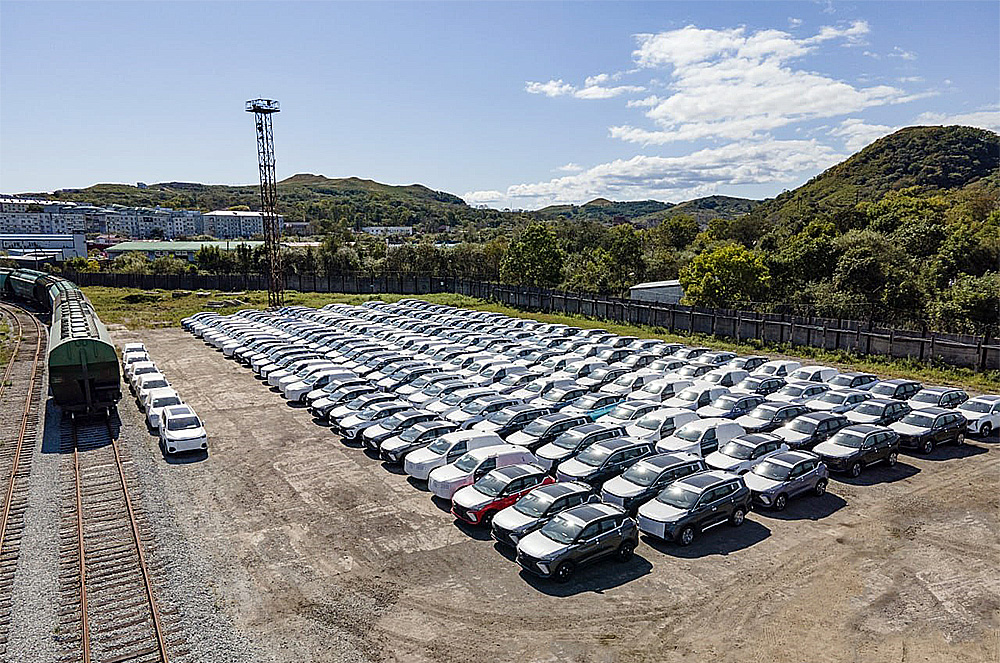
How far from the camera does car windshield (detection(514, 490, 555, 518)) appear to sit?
15.1 m

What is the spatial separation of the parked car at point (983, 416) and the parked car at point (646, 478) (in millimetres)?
12339

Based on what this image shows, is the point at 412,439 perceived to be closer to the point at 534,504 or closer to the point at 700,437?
the point at 534,504

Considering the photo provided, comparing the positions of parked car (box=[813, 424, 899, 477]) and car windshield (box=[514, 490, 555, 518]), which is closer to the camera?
car windshield (box=[514, 490, 555, 518])

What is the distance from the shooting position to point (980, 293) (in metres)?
37.2

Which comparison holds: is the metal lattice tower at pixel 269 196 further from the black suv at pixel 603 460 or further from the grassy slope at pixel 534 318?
the black suv at pixel 603 460

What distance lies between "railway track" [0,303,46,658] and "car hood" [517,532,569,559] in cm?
961

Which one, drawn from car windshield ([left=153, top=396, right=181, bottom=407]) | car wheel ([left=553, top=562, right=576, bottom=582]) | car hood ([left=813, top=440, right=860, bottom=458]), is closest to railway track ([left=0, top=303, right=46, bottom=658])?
car windshield ([left=153, top=396, right=181, bottom=407])

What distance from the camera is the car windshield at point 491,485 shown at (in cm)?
1661

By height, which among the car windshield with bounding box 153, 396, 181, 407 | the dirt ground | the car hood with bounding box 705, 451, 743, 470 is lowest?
the dirt ground

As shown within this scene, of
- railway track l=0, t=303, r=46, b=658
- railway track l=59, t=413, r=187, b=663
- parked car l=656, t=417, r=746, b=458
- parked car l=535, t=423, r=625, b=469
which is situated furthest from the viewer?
parked car l=656, t=417, r=746, b=458

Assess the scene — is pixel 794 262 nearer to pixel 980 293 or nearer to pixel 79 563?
pixel 980 293

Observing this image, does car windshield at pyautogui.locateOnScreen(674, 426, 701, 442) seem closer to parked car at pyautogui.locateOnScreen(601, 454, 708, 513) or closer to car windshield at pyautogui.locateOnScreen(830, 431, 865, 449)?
parked car at pyautogui.locateOnScreen(601, 454, 708, 513)

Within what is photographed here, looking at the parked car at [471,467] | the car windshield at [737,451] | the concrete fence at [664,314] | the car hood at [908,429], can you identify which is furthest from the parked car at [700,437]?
the concrete fence at [664,314]

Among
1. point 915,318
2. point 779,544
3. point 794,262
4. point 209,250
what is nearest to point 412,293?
point 209,250
